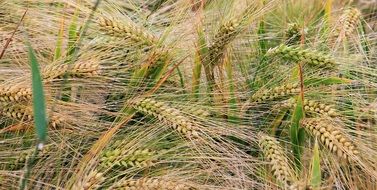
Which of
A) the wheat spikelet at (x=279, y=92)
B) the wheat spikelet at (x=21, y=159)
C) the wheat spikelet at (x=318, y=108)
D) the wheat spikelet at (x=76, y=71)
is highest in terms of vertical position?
the wheat spikelet at (x=76, y=71)

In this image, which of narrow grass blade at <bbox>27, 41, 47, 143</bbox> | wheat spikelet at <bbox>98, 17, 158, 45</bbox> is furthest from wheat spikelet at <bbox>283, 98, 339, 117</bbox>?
narrow grass blade at <bbox>27, 41, 47, 143</bbox>

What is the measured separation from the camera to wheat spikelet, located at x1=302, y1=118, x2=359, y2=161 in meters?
1.27

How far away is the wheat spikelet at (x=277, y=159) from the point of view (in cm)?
123

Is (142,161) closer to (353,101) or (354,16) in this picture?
(353,101)

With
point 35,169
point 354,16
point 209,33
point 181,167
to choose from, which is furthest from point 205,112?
point 354,16

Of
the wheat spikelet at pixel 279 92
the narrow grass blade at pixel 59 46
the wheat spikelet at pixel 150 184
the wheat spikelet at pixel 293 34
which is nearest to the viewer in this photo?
the wheat spikelet at pixel 150 184

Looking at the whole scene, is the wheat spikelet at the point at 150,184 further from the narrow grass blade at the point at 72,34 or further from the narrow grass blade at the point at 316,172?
the narrow grass blade at the point at 72,34

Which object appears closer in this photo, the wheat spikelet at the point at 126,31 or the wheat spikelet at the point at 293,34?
the wheat spikelet at the point at 126,31

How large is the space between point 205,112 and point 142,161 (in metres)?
0.19

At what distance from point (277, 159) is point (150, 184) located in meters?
0.26

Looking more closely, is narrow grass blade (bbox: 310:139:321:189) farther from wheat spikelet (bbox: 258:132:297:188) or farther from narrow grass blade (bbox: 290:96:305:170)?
narrow grass blade (bbox: 290:96:305:170)

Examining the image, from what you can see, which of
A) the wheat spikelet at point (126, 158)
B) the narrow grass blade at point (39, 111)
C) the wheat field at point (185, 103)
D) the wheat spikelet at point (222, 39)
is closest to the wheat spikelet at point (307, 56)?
the wheat field at point (185, 103)

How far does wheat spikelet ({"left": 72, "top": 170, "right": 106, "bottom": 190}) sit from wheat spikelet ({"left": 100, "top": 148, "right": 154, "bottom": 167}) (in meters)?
0.05

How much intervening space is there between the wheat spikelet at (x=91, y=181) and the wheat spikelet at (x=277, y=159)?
1.04 feet
